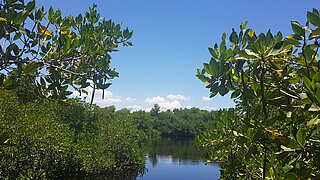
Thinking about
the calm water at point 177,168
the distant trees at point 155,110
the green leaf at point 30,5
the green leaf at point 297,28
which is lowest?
the calm water at point 177,168

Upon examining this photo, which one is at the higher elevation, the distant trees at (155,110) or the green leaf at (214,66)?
the distant trees at (155,110)

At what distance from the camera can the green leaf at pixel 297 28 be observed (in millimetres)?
1704

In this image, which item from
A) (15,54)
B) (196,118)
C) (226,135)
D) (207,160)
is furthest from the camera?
(196,118)

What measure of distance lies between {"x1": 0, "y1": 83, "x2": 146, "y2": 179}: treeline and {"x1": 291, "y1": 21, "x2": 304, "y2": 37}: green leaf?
1.42m

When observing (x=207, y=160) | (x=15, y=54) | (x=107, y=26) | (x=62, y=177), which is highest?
(x=107, y=26)

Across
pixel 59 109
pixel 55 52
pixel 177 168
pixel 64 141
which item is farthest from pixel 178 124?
pixel 55 52

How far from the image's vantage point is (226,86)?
70.9 inches

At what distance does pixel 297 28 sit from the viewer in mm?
1708

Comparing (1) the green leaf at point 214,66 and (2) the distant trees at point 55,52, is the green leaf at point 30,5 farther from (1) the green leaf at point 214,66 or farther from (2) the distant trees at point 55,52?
(1) the green leaf at point 214,66

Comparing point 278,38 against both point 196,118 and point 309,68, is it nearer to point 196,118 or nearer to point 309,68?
point 309,68

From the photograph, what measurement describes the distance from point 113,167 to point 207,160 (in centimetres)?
1484

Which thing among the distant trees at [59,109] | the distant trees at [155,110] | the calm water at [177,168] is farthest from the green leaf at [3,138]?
the distant trees at [155,110]

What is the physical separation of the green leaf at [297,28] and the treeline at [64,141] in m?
1.42

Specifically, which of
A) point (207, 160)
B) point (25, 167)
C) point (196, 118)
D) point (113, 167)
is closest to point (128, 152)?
point (113, 167)
